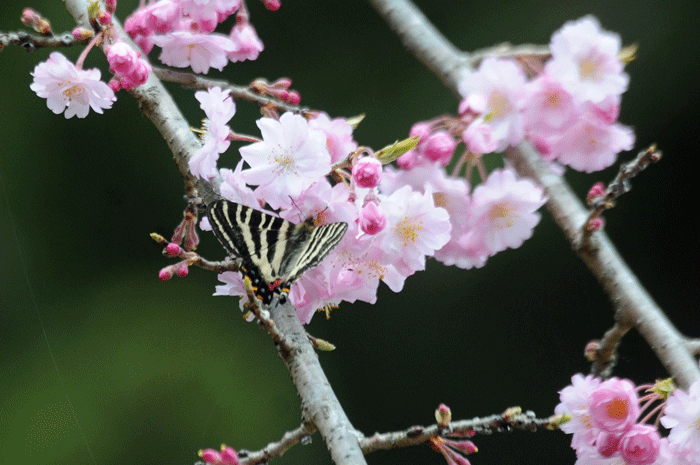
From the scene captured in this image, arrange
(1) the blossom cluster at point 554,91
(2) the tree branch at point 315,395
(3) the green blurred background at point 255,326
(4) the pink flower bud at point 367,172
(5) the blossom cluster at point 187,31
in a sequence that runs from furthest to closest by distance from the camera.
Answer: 1. (3) the green blurred background at point 255,326
2. (1) the blossom cluster at point 554,91
3. (5) the blossom cluster at point 187,31
4. (4) the pink flower bud at point 367,172
5. (2) the tree branch at point 315,395

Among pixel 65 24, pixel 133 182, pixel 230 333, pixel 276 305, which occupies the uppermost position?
pixel 65 24

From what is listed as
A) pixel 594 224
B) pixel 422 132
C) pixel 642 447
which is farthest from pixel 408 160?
pixel 642 447

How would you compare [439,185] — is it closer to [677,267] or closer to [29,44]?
[29,44]

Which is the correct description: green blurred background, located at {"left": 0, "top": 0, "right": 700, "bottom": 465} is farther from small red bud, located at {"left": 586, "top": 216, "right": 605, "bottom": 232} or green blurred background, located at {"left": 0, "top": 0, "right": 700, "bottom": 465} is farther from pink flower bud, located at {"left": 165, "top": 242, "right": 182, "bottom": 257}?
pink flower bud, located at {"left": 165, "top": 242, "right": 182, "bottom": 257}

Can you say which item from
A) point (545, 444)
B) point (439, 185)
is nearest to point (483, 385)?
point (545, 444)

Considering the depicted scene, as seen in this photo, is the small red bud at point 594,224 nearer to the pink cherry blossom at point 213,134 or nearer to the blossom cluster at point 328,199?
the blossom cluster at point 328,199

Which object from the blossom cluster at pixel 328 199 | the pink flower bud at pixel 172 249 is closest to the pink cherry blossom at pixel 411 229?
the blossom cluster at pixel 328 199
